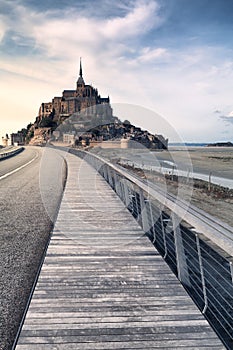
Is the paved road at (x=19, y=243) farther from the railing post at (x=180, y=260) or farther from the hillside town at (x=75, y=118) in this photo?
the hillside town at (x=75, y=118)

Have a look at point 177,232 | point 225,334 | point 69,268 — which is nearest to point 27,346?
point 69,268

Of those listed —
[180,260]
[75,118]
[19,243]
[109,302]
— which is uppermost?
[75,118]

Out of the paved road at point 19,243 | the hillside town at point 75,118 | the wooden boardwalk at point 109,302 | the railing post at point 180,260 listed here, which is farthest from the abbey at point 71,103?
the railing post at point 180,260

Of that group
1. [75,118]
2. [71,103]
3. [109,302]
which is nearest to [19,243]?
[109,302]

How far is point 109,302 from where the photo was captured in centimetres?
308

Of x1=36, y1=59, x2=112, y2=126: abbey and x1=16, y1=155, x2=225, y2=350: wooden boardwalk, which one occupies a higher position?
x1=36, y1=59, x2=112, y2=126: abbey

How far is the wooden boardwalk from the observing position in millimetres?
A: 2480

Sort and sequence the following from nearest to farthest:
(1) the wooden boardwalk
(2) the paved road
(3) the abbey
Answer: (1) the wooden boardwalk
(2) the paved road
(3) the abbey

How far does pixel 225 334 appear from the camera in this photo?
304 centimetres

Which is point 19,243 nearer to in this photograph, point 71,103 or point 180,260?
point 180,260

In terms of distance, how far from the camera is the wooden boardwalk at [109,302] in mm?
2480

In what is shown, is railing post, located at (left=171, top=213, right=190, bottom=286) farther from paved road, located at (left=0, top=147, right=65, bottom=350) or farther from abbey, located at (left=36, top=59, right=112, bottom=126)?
abbey, located at (left=36, top=59, right=112, bottom=126)

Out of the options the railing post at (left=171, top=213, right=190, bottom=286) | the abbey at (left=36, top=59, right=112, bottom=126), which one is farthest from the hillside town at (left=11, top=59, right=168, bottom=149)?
the railing post at (left=171, top=213, right=190, bottom=286)

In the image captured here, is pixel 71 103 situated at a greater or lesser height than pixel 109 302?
greater
